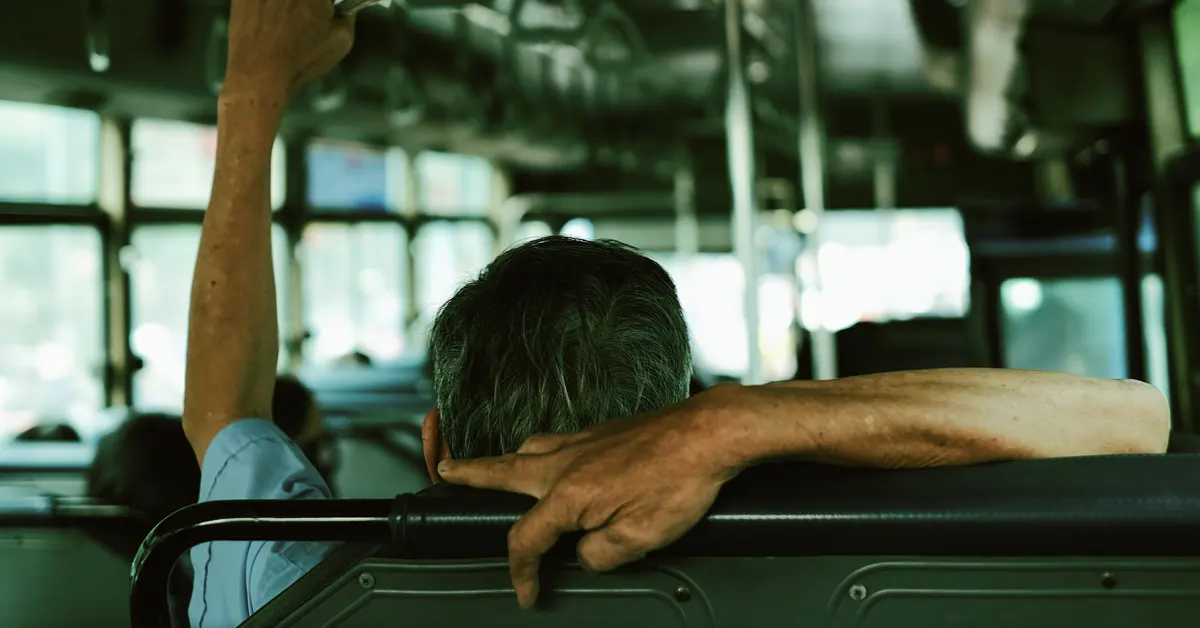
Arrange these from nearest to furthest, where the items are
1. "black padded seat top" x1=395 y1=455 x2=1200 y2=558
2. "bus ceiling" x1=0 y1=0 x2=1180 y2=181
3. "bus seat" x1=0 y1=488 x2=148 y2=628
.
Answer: "black padded seat top" x1=395 y1=455 x2=1200 y2=558, "bus seat" x1=0 y1=488 x2=148 y2=628, "bus ceiling" x1=0 y1=0 x2=1180 y2=181

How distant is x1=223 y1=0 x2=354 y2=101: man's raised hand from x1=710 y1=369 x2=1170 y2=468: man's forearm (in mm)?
700

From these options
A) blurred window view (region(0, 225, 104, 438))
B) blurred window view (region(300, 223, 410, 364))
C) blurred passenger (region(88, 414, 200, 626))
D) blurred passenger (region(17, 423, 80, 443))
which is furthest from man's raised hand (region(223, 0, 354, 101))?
blurred window view (region(300, 223, 410, 364))

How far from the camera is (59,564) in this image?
1.93 m

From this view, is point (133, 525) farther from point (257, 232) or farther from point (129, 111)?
point (129, 111)

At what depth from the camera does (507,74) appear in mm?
8531

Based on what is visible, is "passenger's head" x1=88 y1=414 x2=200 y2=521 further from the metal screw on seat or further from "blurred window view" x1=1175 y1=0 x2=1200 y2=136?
"blurred window view" x1=1175 y1=0 x2=1200 y2=136

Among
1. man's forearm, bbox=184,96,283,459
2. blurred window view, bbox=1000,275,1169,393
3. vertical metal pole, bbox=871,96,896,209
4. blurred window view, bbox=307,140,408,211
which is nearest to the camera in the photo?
man's forearm, bbox=184,96,283,459

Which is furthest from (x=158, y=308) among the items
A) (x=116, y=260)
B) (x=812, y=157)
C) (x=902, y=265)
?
(x=902, y=265)

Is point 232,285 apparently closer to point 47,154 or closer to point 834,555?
point 834,555

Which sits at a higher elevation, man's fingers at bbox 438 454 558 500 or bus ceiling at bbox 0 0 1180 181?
bus ceiling at bbox 0 0 1180 181

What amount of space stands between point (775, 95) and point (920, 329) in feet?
17.4

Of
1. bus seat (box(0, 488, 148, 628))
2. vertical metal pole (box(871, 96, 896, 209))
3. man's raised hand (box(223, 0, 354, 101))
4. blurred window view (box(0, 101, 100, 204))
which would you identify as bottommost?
bus seat (box(0, 488, 148, 628))

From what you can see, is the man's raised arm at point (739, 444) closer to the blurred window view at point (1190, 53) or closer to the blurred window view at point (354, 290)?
the blurred window view at point (1190, 53)

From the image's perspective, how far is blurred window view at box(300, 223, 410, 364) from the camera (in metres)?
6.90
